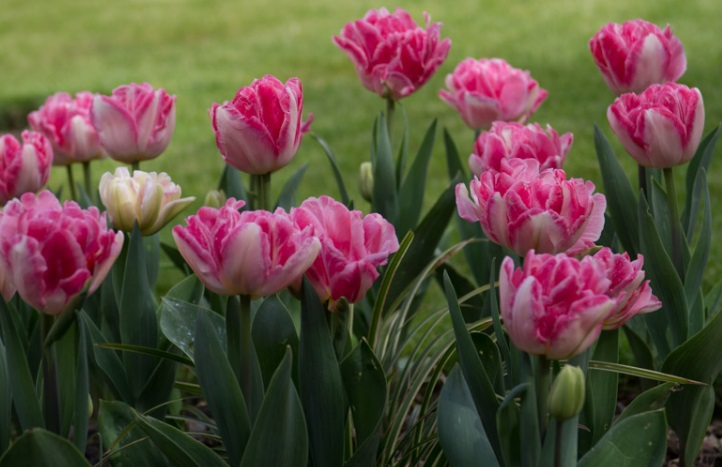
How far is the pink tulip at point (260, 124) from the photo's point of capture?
142cm

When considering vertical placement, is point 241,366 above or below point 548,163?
below

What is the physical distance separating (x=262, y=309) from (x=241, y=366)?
0.33 ft

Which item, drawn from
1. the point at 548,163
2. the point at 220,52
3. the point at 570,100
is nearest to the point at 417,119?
the point at 570,100

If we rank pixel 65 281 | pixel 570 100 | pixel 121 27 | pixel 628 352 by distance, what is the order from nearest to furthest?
pixel 65 281
pixel 628 352
pixel 570 100
pixel 121 27

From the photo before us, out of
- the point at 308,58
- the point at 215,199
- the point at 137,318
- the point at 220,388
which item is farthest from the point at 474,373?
the point at 308,58

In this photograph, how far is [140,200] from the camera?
152 cm

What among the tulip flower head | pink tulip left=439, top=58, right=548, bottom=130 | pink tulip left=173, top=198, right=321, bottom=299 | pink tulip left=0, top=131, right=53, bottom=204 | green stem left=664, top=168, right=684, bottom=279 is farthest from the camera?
pink tulip left=439, top=58, right=548, bottom=130

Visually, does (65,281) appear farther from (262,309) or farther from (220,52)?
(220,52)

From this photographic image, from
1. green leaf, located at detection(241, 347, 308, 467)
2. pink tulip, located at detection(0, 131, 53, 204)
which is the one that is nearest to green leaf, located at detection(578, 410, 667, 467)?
green leaf, located at detection(241, 347, 308, 467)

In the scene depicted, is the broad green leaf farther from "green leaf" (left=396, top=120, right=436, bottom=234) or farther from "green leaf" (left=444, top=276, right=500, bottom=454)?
"green leaf" (left=396, top=120, right=436, bottom=234)

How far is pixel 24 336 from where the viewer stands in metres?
1.53

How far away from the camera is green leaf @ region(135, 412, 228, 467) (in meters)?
1.26

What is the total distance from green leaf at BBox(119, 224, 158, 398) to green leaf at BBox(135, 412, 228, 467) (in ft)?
0.98

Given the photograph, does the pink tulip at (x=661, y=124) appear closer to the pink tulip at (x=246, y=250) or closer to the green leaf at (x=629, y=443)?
the green leaf at (x=629, y=443)
